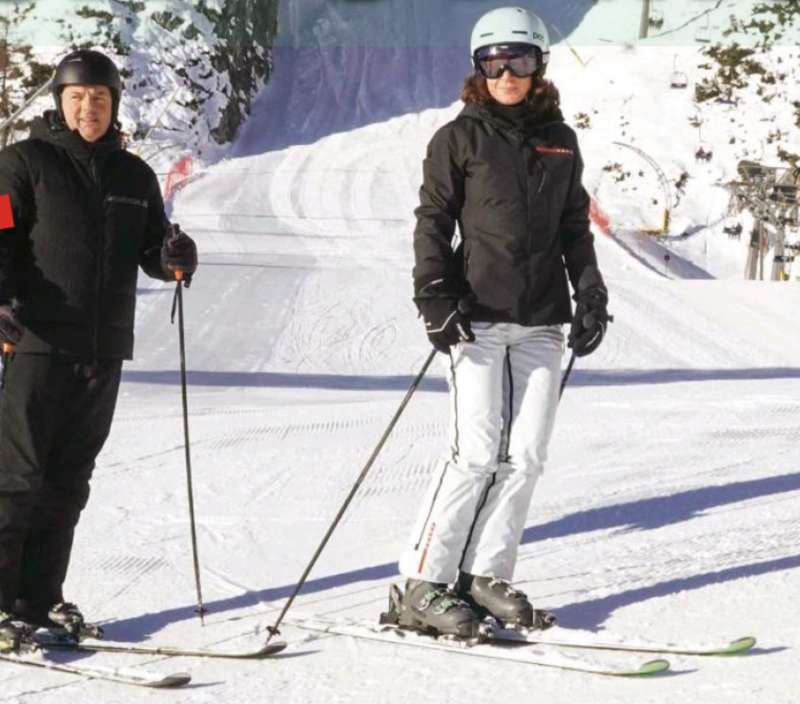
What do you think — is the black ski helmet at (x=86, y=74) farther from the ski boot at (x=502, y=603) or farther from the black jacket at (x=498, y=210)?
the ski boot at (x=502, y=603)

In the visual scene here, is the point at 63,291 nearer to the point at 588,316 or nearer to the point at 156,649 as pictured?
the point at 156,649

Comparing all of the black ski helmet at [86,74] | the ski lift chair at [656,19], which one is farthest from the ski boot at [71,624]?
the ski lift chair at [656,19]

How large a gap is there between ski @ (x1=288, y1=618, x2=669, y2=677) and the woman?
0.07 m

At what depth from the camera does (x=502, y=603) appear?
15.0 feet

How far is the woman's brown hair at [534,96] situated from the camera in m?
4.55

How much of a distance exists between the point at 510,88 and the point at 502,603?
156 centimetres

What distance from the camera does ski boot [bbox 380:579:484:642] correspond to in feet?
14.7

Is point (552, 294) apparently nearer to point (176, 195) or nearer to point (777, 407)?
point (777, 407)

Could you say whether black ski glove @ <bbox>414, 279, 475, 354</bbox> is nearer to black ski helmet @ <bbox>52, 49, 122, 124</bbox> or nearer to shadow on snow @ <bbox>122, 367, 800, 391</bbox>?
black ski helmet @ <bbox>52, 49, 122, 124</bbox>

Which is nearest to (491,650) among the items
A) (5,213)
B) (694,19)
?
(5,213)

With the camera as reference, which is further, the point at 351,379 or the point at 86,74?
the point at 351,379

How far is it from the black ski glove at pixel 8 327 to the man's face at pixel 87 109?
609 millimetres

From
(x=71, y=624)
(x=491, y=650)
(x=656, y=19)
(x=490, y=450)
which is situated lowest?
(x=71, y=624)

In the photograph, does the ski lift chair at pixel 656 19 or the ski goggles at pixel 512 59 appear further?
the ski lift chair at pixel 656 19
